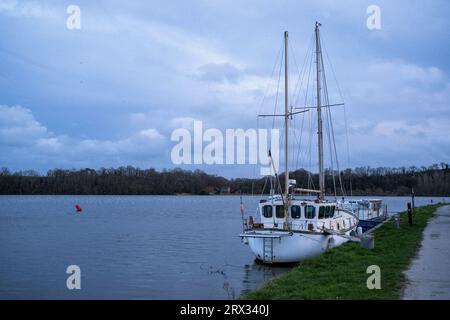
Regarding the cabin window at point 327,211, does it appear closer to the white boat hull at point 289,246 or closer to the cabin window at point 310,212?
the cabin window at point 310,212

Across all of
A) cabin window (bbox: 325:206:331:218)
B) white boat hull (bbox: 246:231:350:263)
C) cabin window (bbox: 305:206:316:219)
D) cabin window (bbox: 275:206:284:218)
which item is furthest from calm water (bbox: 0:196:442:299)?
cabin window (bbox: 325:206:331:218)

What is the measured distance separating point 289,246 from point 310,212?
120 inches

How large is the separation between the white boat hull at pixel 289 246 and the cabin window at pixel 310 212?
5.10 feet

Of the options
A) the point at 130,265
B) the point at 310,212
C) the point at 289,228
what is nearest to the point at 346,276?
the point at 289,228

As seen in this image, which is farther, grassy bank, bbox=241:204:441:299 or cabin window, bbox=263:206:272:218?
cabin window, bbox=263:206:272:218

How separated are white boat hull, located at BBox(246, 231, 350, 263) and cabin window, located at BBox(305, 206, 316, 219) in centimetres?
155

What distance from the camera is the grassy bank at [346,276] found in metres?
14.0

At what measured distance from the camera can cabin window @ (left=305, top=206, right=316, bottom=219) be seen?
96.3ft

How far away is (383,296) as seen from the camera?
13.0m

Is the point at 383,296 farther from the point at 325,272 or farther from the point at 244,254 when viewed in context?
the point at 244,254

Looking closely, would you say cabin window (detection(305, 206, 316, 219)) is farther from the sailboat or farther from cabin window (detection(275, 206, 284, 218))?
cabin window (detection(275, 206, 284, 218))

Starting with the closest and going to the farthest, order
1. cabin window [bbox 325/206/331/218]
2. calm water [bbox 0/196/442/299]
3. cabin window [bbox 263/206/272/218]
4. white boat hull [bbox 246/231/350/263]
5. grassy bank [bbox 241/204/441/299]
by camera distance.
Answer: grassy bank [bbox 241/204/441/299] < calm water [bbox 0/196/442/299] < white boat hull [bbox 246/231/350/263] < cabin window [bbox 263/206/272/218] < cabin window [bbox 325/206/331/218]

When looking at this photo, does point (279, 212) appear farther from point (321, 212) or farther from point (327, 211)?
point (327, 211)
